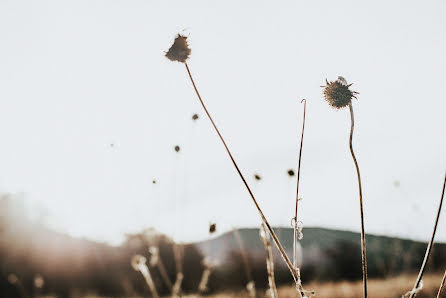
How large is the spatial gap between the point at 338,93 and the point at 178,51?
73 centimetres

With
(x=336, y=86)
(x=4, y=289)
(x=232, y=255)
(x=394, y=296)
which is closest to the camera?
(x=336, y=86)

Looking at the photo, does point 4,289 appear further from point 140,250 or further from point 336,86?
point 336,86

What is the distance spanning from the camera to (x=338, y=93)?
Answer: 1.63m

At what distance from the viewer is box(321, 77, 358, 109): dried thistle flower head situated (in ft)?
5.31

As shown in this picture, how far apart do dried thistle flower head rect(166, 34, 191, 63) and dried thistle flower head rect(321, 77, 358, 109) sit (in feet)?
2.15

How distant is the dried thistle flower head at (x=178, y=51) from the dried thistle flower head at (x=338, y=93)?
2.15 feet

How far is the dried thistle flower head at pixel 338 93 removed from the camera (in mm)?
1617

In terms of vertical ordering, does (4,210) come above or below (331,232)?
above

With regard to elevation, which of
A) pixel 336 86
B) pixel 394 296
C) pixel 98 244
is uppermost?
pixel 336 86

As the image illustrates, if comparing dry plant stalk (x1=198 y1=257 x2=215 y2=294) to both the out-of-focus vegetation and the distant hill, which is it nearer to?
the out-of-focus vegetation

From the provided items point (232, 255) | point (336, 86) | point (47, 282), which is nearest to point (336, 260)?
point (232, 255)

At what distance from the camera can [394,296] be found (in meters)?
6.30

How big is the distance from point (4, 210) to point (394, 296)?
19.2 metres

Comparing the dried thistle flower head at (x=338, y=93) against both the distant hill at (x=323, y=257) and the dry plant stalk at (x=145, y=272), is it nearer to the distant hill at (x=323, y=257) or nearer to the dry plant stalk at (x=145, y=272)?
the dry plant stalk at (x=145, y=272)
